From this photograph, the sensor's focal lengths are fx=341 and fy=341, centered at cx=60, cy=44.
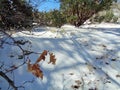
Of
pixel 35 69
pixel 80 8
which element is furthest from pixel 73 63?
pixel 80 8

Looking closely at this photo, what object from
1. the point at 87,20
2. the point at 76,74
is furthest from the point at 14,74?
the point at 87,20

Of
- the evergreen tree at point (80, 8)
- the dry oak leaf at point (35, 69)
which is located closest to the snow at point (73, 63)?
the dry oak leaf at point (35, 69)

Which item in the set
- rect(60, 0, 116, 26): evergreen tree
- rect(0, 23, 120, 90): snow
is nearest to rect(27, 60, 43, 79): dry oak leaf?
rect(0, 23, 120, 90): snow

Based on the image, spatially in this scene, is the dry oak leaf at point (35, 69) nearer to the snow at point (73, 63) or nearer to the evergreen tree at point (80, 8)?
the snow at point (73, 63)

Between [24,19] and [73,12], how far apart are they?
7.03m

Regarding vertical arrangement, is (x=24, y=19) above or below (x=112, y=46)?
above

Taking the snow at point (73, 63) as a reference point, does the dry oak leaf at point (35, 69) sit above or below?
above

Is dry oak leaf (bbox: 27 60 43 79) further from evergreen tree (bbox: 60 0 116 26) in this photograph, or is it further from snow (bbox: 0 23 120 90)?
evergreen tree (bbox: 60 0 116 26)

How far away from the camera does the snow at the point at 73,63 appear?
13.9 feet

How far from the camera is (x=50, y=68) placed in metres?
4.60

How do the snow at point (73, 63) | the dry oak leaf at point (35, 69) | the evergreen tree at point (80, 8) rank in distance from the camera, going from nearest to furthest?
the dry oak leaf at point (35, 69), the snow at point (73, 63), the evergreen tree at point (80, 8)

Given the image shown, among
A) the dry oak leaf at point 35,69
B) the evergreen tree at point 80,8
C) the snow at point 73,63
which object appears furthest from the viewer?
the evergreen tree at point 80,8

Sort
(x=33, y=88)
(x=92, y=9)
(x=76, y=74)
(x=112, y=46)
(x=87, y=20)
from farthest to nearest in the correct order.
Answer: (x=87, y=20) → (x=92, y=9) → (x=112, y=46) → (x=76, y=74) → (x=33, y=88)

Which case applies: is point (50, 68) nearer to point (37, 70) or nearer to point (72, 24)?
point (37, 70)
